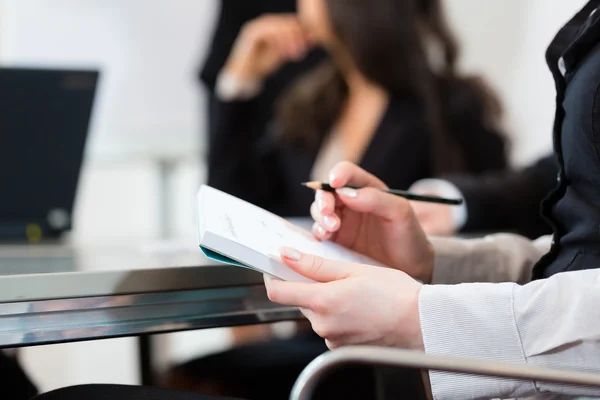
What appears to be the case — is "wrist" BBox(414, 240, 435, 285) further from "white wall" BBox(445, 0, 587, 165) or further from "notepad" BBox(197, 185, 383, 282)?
"white wall" BBox(445, 0, 587, 165)

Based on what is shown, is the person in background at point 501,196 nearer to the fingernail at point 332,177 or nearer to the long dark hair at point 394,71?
the long dark hair at point 394,71

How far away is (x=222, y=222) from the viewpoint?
0.56 metres

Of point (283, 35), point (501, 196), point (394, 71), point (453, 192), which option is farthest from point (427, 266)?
point (283, 35)

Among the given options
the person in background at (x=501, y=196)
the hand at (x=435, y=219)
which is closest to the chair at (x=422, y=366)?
the hand at (x=435, y=219)

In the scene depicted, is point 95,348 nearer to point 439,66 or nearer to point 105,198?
point 105,198

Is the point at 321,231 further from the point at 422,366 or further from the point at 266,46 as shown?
the point at 266,46

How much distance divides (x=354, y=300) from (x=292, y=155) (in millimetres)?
1444

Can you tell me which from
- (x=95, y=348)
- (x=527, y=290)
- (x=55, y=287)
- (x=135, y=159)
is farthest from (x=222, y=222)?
(x=135, y=159)

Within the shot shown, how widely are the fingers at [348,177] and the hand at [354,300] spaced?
139mm

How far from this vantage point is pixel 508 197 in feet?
4.92

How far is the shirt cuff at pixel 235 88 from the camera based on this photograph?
2.10 meters

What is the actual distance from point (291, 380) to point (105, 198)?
1.43 metres

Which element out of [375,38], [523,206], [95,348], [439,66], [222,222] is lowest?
[95,348]

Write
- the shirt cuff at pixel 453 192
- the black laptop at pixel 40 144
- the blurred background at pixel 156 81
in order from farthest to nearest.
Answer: the blurred background at pixel 156 81 → the shirt cuff at pixel 453 192 → the black laptop at pixel 40 144
